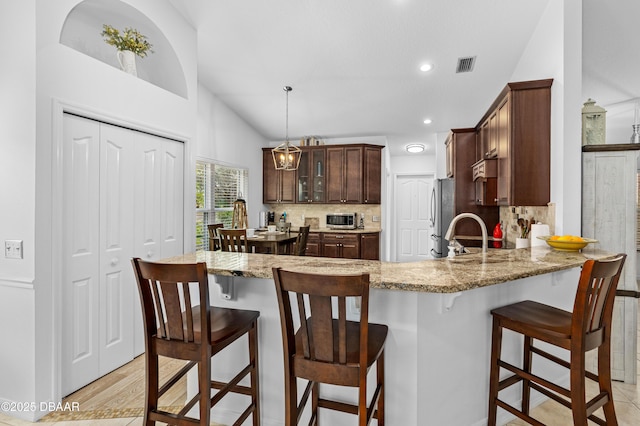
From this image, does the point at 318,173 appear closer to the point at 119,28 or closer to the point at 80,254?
the point at 119,28

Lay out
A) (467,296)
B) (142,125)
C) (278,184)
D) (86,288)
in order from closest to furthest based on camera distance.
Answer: (467,296) < (86,288) < (142,125) < (278,184)

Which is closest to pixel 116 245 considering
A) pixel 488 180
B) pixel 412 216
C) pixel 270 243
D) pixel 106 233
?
pixel 106 233

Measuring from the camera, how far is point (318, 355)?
1.36m

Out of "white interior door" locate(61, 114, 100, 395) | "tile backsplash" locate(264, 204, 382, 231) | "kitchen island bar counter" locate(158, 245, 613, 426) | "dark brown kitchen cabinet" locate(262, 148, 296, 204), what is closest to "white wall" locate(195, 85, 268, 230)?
"dark brown kitchen cabinet" locate(262, 148, 296, 204)

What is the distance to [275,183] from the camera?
6828 mm

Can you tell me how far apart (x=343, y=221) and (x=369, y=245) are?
0.67 metres

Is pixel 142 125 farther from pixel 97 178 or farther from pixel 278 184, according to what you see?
pixel 278 184

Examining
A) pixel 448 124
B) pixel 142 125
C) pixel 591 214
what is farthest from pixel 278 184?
pixel 591 214

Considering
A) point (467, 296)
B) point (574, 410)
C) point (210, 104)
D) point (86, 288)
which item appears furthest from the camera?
point (210, 104)

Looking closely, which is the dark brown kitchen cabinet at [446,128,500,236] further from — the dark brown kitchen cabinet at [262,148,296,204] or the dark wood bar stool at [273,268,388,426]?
the dark wood bar stool at [273,268,388,426]

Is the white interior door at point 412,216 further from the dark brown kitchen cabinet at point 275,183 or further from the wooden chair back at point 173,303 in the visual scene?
the wooden chair back at point 173,303

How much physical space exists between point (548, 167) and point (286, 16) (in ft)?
9.43

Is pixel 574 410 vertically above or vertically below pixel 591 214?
below

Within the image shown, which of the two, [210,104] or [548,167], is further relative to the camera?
[210,104]
